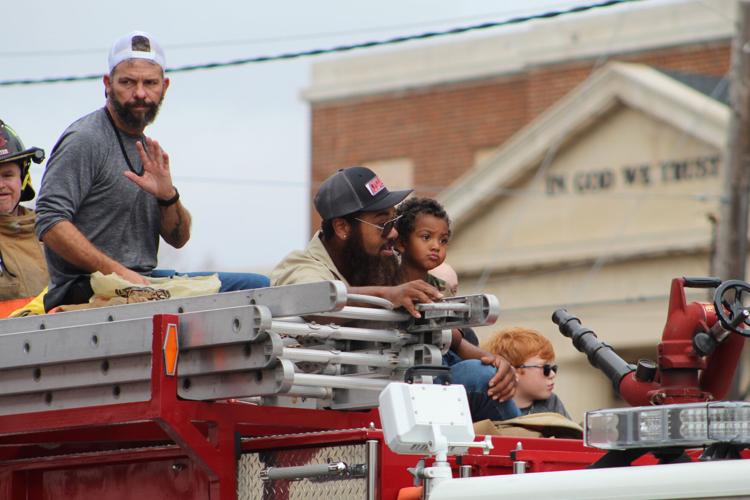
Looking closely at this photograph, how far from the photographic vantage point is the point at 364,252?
576 cm

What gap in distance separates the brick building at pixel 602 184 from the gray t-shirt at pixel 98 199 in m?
15.8

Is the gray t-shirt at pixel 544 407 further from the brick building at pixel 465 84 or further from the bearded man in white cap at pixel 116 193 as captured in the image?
the brick building at pixel 465 84

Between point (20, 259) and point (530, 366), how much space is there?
7.10ft

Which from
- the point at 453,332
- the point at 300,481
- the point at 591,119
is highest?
the point at 591,119

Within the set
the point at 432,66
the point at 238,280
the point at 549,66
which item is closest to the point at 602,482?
the point at 238,280

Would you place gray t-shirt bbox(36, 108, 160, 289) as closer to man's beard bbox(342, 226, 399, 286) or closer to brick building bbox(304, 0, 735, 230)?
man's beard bbox(342, 226, 399, 286)

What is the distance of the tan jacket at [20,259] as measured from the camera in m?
6.91

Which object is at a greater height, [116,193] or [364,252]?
[116,193]

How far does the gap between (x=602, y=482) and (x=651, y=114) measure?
23.9m

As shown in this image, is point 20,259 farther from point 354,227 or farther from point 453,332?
point 453,332

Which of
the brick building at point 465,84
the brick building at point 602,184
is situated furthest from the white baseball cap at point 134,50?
the brick building at point 465,84

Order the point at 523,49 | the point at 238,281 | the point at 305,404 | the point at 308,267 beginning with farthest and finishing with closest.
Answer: the point at 523,49 → the point at 238,281 → the point at 308,267 → the point at 305,404

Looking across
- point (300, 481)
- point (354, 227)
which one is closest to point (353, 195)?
point (354, 227)

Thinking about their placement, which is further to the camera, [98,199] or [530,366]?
[530,366]
